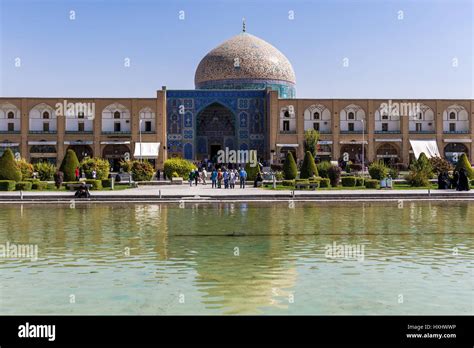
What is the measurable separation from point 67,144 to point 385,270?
33176 millimetres

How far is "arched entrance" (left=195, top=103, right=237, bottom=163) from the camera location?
40188 millimetres

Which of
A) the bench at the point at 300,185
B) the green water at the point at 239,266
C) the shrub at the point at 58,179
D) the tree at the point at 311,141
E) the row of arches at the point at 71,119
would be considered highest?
the row of arches at the point at 71,119

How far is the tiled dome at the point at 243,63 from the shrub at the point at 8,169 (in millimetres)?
20387

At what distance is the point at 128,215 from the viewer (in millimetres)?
13984

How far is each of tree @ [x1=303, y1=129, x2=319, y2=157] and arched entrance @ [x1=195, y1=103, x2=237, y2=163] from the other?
4798 millimetres

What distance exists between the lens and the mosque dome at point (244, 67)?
41.7 meters

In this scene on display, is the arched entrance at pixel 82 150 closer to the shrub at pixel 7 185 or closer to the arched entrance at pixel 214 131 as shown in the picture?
the arched entrance at pixel 214 131

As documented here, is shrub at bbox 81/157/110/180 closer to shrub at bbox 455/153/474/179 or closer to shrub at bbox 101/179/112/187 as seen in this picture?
shrub at bbox 101/179/112/187

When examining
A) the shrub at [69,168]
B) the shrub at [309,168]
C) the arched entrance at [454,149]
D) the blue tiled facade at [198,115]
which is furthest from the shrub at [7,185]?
the arched entrance at [454,149]

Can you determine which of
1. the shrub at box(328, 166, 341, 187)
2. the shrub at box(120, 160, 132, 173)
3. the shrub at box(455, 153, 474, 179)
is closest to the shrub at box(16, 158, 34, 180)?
the shrub at box(120, 160, 132, 173)

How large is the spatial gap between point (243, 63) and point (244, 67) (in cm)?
28

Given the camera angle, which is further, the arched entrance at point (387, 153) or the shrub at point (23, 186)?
the arched entrance at point (387, 153)
